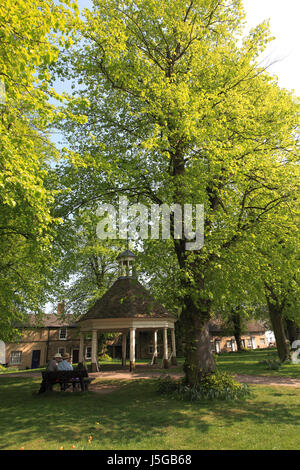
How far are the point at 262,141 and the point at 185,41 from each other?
543 centimetres

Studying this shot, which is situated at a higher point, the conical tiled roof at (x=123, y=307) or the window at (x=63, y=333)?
the conical tiled roof at (x=123, y=307)

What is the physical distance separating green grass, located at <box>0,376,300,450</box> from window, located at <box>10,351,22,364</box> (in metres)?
34.2

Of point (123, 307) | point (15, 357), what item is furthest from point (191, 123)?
point (15, 357)

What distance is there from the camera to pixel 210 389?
10602 millimetres

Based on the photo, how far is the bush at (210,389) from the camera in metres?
10.4

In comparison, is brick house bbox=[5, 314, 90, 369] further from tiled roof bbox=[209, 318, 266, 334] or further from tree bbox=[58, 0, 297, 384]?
tree bbox=[58, 0, 297, 384]

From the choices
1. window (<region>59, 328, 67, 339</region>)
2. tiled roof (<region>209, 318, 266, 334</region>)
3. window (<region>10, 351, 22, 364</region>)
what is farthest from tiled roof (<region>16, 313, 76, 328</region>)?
tiled roof (<region>209, 318, 266, 334</region>)

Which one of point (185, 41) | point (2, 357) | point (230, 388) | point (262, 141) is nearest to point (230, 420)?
point (230, 388)

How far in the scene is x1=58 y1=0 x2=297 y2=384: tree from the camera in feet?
35.6

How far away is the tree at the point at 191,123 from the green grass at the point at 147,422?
2.64 m

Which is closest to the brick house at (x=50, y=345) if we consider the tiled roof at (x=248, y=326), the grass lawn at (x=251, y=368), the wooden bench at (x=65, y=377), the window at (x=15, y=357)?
the window at (x=15, y=357)

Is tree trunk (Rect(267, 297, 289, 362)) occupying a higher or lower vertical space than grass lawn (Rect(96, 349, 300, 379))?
higher

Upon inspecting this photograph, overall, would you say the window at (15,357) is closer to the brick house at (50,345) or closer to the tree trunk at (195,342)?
the brick house at (50,345)

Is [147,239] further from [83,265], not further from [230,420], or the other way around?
[83,265]
